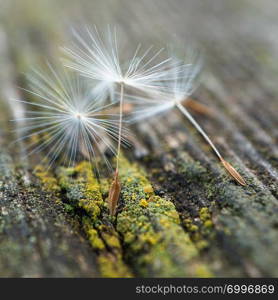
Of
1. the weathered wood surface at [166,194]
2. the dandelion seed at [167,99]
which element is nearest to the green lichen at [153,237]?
the weathered wood surface at [166,194]

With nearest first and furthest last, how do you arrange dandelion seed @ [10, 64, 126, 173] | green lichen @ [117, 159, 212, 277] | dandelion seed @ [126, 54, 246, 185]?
1. green lichen @ [117, 159, 212, 277]
2. dandelion seed @ [10, 64, 126, 173]
3. dandelion seed @ [126, 54, 246, 185]

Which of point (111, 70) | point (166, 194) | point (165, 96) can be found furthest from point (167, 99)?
point (166, 194)

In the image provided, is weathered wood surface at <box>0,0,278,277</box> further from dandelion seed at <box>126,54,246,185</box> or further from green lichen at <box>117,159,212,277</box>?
dandelion seed at <box>126,54,246,185</box>

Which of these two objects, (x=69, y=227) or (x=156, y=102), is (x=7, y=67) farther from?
(x=69, y=227)

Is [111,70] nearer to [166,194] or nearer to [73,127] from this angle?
[73,127]

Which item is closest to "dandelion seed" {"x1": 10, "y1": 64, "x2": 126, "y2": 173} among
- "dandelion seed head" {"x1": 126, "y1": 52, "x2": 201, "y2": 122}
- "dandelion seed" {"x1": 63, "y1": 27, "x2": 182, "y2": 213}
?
"dandelion seed" {"x1": 63, "y1": 27, "x2": 182, "y2": 213}

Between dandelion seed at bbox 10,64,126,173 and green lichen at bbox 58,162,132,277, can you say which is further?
dandelion seed at bbox 10,64,126,173

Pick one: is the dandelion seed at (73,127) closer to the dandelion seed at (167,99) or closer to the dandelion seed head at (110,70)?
the dandelion seed head at (110,70)
